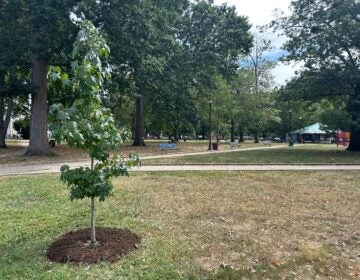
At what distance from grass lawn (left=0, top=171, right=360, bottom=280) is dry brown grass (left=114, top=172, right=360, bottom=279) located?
16mm

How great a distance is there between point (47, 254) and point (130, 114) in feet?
160

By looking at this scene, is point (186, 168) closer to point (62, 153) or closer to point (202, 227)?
point (202, 227)

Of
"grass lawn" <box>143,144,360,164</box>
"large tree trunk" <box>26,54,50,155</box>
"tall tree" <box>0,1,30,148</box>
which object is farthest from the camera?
"large tree trunk" <box>26,54,50,155</box>

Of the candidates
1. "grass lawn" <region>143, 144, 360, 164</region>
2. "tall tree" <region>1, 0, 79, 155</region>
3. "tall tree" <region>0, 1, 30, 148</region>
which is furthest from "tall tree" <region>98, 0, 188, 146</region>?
"grass lawn" <region>143, 144, 360, 164</region>

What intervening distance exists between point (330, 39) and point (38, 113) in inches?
671

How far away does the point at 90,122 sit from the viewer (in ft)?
16.4

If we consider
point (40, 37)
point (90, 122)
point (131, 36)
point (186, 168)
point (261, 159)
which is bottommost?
point (186, 168)

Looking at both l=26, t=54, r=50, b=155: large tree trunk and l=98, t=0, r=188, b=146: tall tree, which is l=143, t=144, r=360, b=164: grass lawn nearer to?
l=98, t=0, r=188, b=146: tall tree

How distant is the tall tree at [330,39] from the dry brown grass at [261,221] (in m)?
12.5

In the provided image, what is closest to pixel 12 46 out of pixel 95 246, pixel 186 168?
pixel 186 168

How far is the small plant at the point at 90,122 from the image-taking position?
16.0 ft

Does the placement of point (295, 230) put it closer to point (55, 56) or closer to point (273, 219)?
point (273, 219)

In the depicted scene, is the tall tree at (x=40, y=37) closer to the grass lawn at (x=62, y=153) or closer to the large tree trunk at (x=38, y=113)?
the large tree trunk at (x=38, y=113)

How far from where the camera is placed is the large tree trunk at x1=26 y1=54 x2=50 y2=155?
19.9 m
